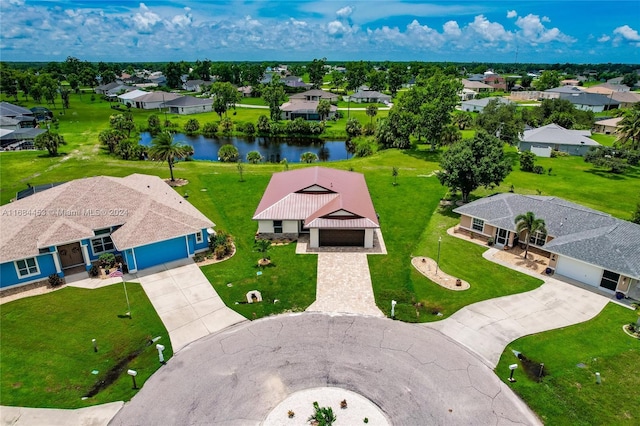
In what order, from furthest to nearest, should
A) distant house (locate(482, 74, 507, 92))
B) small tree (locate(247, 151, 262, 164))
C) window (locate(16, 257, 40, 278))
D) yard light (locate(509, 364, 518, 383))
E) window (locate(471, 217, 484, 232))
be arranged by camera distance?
distant house (locate(482, 74, 507, 92))
small tree (locate(247, 151, 262, 164))
window (locate(471, 217, 484, 232))
window (locate(16, 257, 40, 278))
yard light (locate(509, 364, 518, 383))

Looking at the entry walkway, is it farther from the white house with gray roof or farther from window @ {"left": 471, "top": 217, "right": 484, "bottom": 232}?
window @ {"left": 471, "top": 217, "right": 484, "bottom": 232}

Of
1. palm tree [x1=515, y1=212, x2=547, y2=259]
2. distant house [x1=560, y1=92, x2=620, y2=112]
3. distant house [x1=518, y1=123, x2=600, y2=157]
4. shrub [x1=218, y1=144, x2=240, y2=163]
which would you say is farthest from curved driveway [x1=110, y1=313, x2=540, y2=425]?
distant house [x1=560, y1=92, x2=620, y2=112]

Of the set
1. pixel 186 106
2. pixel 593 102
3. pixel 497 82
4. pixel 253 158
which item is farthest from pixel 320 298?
pixel 497 82

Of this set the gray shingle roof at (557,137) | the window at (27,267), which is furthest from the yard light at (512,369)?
the gray shingle roof at (557,137)

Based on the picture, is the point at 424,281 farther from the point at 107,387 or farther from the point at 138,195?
the point at 138,195

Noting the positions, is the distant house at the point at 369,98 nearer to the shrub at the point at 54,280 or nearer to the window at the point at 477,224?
the window at the point at 477,224

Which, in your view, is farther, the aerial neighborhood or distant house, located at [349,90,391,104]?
distant house, located at [349,90,391,104]

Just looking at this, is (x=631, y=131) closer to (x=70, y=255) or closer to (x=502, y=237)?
(x=502, y=237)
